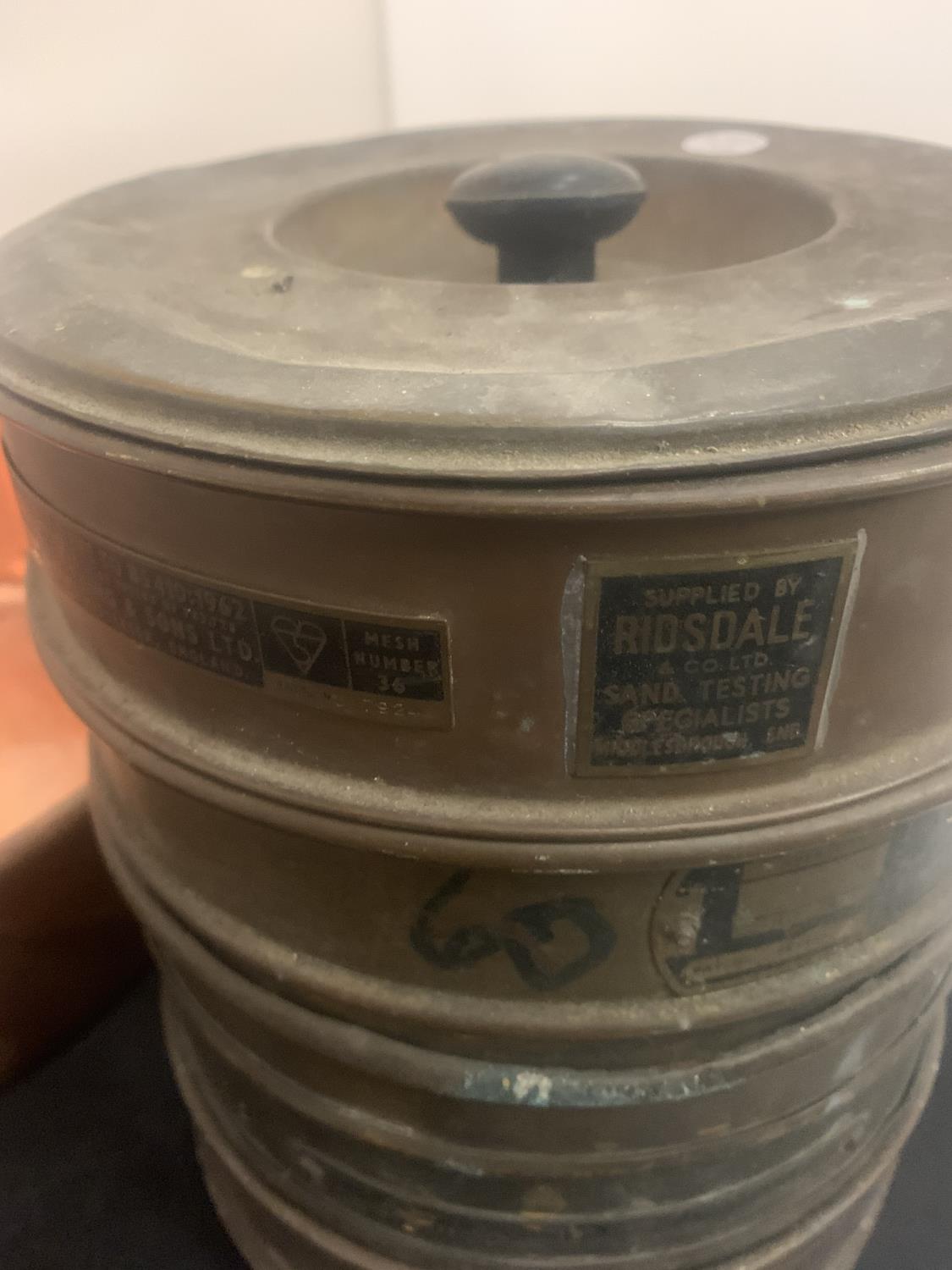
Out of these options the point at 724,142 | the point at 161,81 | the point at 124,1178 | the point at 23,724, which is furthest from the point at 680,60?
the point at 124,1178

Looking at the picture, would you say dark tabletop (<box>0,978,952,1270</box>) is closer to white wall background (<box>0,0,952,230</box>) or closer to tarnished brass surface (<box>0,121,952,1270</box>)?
tarnished brass surface (<box>0,121,952,1270</box>)

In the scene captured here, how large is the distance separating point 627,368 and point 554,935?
1.01 feet

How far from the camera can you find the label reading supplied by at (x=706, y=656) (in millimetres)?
453

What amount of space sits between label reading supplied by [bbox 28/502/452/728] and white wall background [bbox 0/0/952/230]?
80cm

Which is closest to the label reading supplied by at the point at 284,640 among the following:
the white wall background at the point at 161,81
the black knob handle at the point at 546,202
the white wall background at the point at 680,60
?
the black knob handle at the point at 546,202

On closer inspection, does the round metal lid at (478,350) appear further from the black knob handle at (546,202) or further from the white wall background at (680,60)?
the white wall background at (680,60)

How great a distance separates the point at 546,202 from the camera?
2.16 feet

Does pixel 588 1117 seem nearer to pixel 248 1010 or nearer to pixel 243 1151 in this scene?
pixel 248 1010

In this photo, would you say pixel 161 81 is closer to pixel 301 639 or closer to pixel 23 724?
pixel 23 724

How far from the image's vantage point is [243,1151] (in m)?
0.88

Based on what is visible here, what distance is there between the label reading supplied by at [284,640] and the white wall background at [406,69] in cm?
80

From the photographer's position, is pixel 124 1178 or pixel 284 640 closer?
pixel 284 640

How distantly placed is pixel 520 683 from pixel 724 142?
0.68 metres

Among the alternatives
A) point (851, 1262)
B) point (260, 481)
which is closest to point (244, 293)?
point (260, 481)
